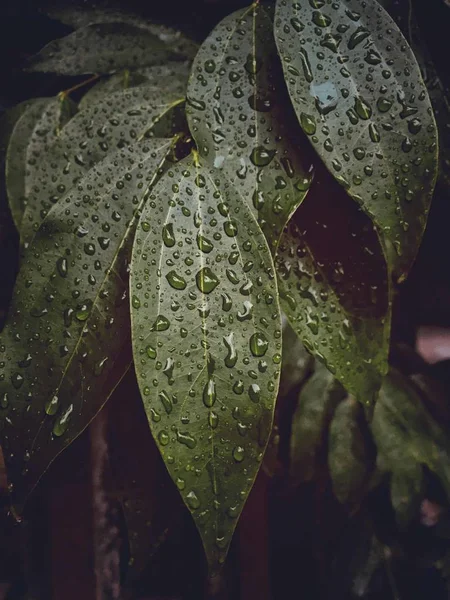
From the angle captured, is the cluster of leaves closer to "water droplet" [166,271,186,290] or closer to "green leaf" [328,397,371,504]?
"water droplet" [166,271,186,290]

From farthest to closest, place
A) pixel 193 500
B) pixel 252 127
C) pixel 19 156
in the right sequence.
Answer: pixel 19 156 → pixel 252 127 → pixel 193 500

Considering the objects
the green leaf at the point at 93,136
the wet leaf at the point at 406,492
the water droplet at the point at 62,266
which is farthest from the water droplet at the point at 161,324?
the wet leaf at the point at 406,492

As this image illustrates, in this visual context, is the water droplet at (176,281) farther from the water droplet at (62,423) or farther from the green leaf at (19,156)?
the green leaf at (19,156)

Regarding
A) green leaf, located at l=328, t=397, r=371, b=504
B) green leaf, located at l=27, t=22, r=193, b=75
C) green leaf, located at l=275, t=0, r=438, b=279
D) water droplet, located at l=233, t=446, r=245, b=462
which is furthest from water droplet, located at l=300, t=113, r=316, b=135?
green leaf, located at l=328, t=397, r=371, b=504

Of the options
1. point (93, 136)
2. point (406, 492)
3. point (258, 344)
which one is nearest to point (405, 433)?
point (406, 492)

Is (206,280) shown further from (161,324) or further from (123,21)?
(123,21)

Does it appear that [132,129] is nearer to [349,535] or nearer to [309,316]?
[309,316]
